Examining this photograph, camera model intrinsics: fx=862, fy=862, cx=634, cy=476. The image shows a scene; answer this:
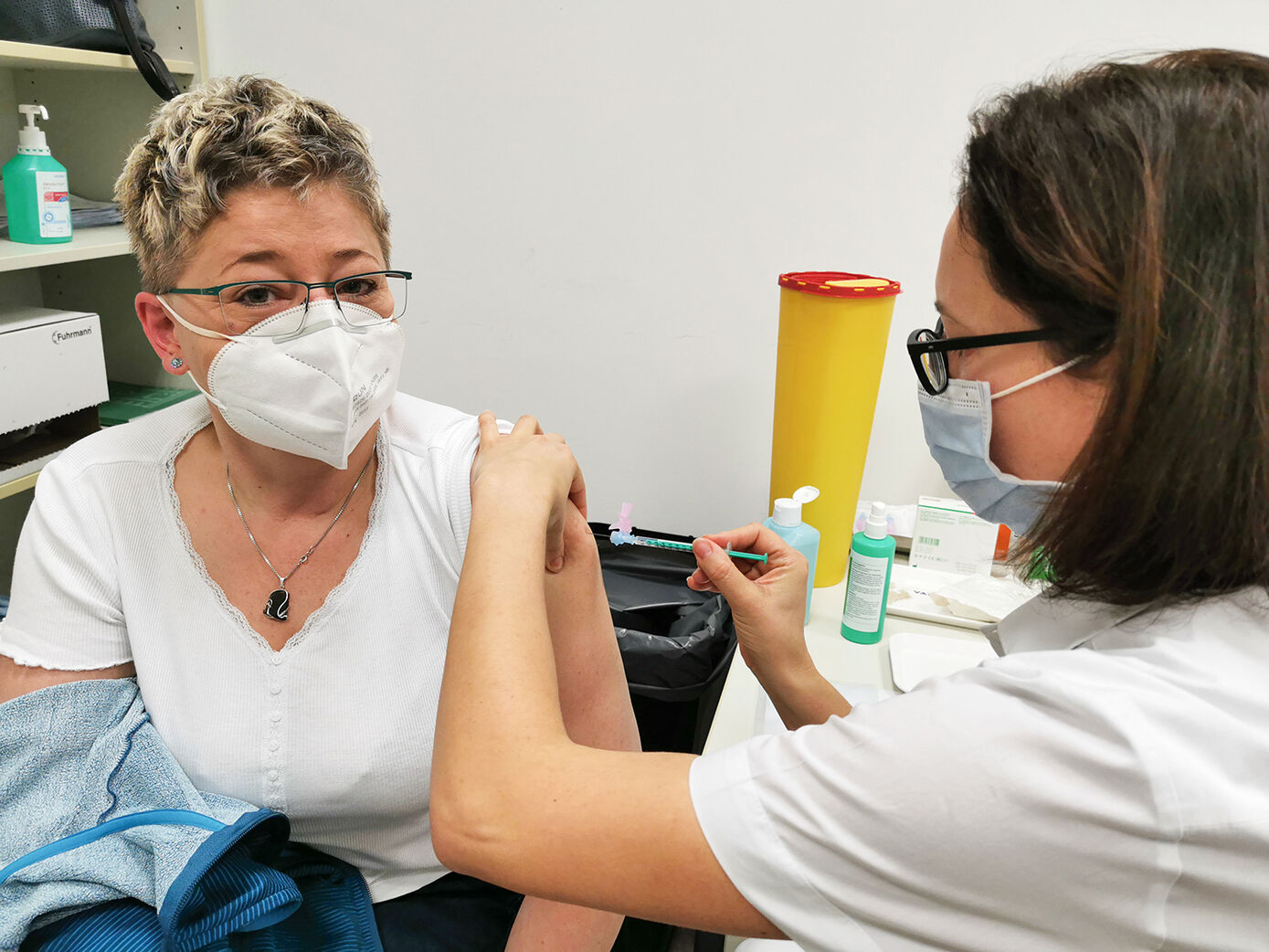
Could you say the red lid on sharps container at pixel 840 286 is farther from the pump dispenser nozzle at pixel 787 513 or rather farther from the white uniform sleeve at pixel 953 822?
the white uniform sleeve at pixel 953 822

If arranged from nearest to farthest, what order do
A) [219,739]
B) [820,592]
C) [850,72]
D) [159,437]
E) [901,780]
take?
[901,780] < [219,739] < [159,437] < [820,592] < [850,72]

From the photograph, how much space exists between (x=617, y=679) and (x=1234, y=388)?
78cm

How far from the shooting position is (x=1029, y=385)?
760mm

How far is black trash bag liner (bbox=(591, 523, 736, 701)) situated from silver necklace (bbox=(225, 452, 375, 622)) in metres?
0.46

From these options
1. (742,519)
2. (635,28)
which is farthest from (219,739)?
(635,28)

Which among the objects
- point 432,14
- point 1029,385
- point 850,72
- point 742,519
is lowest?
point 742,519

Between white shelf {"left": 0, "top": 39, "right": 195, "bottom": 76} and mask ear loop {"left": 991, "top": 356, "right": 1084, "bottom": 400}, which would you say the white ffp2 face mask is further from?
white shelf {"left": 0, "top": 39, "right": 195, "bottom": 76}

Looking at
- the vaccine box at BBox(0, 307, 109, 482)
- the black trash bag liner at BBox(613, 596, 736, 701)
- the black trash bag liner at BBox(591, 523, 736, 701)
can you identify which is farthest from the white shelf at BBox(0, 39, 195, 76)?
the black trash bag liner at BBox(613, 596, 736, 701)

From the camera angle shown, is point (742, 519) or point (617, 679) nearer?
point (617, 679)

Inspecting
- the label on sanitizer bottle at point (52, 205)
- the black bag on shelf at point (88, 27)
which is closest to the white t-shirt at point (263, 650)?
the label on sanitizer bottle at point (52, 205)

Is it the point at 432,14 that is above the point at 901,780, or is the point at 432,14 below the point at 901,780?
above

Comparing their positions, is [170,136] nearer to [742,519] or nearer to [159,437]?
[159,437]

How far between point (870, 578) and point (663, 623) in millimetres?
474

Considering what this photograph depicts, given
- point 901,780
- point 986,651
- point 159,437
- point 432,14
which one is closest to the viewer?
point 901,780
